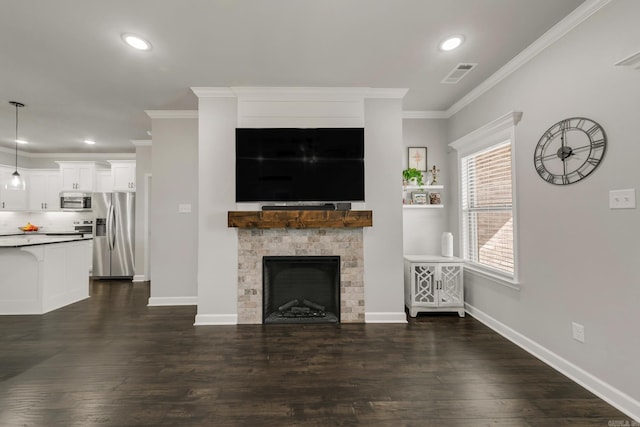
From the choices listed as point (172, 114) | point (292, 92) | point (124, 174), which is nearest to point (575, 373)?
point (292, 92)

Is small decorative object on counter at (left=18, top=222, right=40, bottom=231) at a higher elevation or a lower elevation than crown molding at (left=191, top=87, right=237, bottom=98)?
lower

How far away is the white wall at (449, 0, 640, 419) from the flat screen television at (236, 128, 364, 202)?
5.38ft

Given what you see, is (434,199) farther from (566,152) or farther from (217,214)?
(217,214)

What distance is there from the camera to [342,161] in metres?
3.24

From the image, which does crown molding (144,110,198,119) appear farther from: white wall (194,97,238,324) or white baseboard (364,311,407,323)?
white baseboard (364,311,407,323)

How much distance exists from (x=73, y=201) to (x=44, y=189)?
0.91 m

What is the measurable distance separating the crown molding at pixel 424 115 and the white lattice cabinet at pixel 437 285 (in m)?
2.00

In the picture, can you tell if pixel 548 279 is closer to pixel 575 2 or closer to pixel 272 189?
pixel 575 2

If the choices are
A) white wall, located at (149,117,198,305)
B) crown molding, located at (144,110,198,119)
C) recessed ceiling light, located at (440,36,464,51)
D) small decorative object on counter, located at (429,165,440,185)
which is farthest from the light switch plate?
crown molding, located at (144,110,198,119)

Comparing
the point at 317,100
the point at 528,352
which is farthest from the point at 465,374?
the point at 317,100

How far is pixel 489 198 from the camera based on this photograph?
3.23 m

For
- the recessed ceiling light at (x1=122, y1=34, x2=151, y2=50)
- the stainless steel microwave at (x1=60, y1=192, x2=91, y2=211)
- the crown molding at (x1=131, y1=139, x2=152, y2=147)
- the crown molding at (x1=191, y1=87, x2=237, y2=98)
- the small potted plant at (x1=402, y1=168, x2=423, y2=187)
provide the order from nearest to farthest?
the recessed ceiling light at (x1=122, y1=34, x2=151, y2=50) → the crown molding at (x1=191, y1=87, x2=237, y2=98) → the small potted plant at (x1=402, y1=168, x2=423, y2=187) → the crown molding at (x1=131, y1=139, x2=152, y2=147) → the stainless steel microwave at (x1=60, y1=192, x2=91, y2=211)

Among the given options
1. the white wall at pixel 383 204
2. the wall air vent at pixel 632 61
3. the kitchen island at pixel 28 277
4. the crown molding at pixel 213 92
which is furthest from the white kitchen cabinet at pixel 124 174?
→ the wall air vent at pixel 632 61

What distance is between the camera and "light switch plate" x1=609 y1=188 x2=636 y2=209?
175 centimetres
